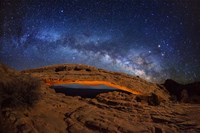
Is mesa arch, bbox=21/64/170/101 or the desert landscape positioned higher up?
mesa arch, bbox=21/64/170/101

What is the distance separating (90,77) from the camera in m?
15.1

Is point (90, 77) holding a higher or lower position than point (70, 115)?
higher

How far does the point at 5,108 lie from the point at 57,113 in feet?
4.94

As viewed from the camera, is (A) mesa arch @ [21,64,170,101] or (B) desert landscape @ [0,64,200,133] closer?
(B) desert landscape @ [0,64,200,133]

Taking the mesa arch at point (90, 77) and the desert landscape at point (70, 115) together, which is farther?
the mesa arch at point (90, 77)

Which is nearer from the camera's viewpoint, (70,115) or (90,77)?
(70,115)

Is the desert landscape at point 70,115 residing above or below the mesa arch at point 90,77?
below

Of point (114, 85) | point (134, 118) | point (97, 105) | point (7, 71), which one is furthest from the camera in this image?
point (114, 85)

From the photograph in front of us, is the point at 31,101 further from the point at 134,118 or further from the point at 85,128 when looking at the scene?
the point at 134,118

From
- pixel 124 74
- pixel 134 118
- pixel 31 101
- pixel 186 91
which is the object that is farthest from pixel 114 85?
pixel 31 101

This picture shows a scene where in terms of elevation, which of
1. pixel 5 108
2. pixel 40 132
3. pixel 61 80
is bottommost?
pixel 40 132

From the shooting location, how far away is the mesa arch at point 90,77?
14.5m

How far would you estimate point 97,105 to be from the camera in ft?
31.0

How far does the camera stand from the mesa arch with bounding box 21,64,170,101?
14484 mm
